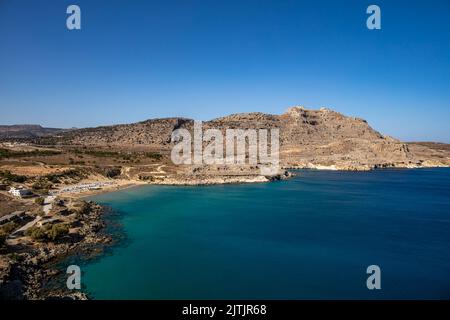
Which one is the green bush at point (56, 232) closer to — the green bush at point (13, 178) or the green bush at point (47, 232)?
the green bush at point (47, 232)

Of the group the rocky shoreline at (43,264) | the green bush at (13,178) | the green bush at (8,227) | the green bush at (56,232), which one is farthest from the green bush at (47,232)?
the green bush at (13,178)

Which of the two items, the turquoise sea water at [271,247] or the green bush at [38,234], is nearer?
the turquoise sea water at [271,247]

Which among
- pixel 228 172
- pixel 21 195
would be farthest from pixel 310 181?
pixel 21 195

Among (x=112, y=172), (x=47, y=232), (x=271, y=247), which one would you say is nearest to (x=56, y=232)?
(x=47, y=232)

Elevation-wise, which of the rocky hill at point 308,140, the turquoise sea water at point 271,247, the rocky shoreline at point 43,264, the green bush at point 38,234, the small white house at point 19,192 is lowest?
the turquoise sea water at point 271,247

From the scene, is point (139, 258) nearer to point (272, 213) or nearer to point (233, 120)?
point (272, 213)
